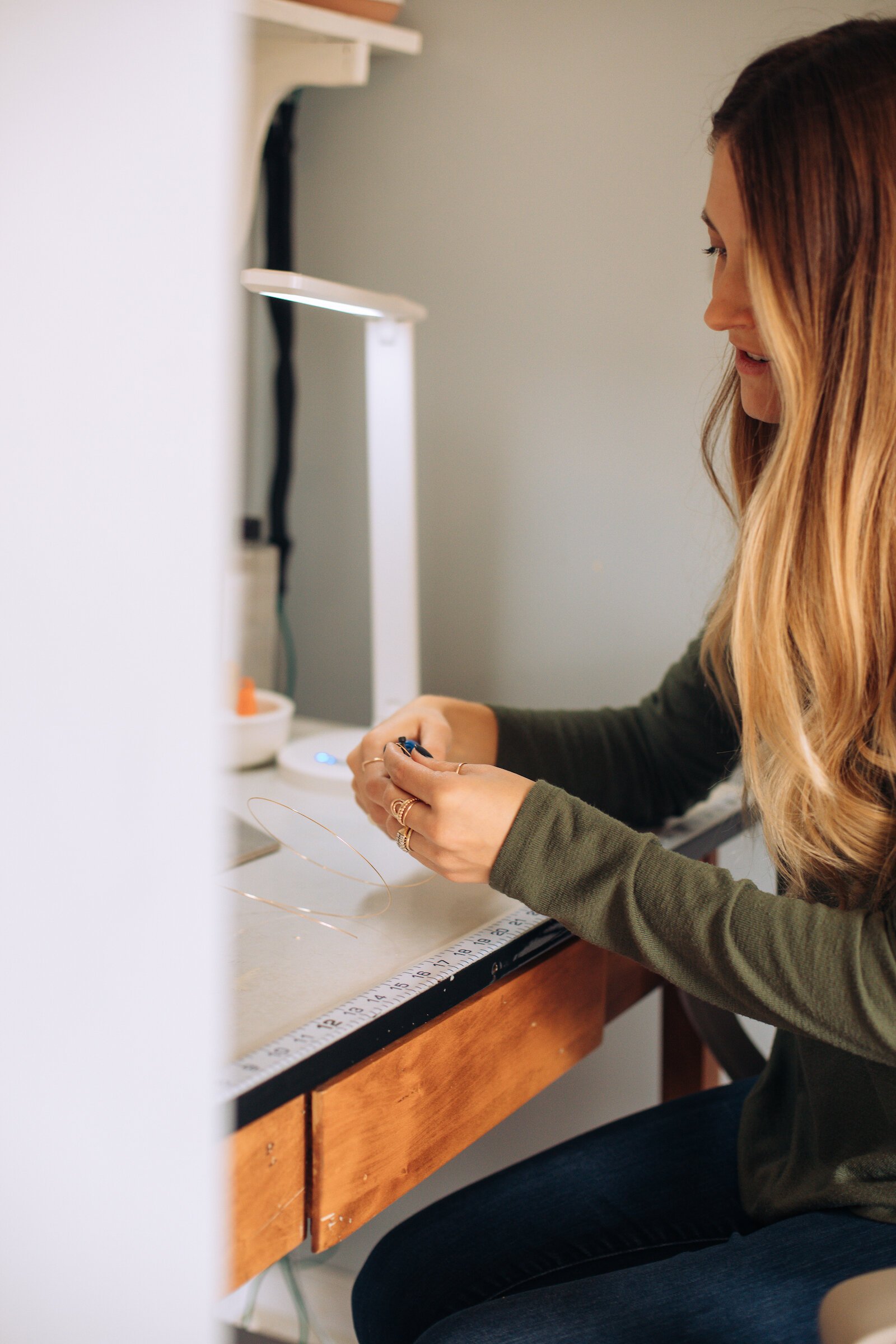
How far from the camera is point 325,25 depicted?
3.67 ft

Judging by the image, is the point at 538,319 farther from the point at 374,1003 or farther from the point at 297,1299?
the point at 297,1299

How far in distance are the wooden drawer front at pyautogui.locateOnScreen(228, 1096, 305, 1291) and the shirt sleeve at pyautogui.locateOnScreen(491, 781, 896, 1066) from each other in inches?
7.1

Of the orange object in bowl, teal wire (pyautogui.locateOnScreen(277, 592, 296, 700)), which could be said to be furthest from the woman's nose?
teal wire (pyautogui.locateOnScreen(277, 592, 296, 700))

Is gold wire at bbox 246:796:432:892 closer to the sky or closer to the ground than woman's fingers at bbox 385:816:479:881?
closer to the ground

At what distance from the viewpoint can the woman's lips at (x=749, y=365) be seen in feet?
2.36

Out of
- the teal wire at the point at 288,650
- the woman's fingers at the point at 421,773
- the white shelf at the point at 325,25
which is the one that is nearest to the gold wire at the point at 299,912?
the woman's fingers at the point at 421,773

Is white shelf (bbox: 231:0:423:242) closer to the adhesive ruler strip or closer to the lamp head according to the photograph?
the lamp head

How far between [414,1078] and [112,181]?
Answer: 0.52 metres

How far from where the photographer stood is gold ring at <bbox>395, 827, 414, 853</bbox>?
712 mm

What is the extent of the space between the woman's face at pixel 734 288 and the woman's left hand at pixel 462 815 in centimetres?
30

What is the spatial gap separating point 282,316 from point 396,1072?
99cm

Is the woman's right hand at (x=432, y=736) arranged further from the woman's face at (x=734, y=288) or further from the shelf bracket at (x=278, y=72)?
the shelf bracket at (x=278, y=72)

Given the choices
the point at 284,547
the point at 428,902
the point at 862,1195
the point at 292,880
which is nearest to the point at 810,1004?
the point at 862,1195

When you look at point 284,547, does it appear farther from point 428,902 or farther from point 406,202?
point 428,902
